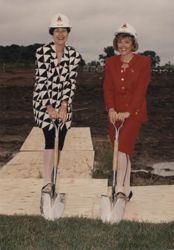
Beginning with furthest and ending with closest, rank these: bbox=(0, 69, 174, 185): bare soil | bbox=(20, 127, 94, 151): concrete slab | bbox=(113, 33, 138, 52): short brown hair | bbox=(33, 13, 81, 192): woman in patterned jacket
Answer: bbox=(0, 69, 174, 185): bare soil < bbox=(20, 127, 94, 151): concrete slab < bbox=(113, 33, 138, 52): short brown hair < bbox=(33, 13, 81, 192): woman in patterned jacket

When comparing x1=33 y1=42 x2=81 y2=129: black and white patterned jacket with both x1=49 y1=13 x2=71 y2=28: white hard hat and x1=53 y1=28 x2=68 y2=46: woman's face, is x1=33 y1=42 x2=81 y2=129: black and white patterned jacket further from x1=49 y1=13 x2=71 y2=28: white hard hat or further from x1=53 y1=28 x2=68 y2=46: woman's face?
x1=49 y1=13 x2=71 y2=28: white hard hat

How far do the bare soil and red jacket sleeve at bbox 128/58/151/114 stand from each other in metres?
3.14

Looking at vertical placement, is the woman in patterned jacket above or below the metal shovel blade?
above

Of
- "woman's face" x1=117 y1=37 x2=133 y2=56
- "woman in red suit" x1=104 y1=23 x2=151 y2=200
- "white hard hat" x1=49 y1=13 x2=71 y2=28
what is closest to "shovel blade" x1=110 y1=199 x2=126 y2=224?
"woman in red suit" x1=104 y1=23 x2=151 y2=200

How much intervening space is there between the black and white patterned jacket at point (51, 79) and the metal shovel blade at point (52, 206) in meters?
0.69

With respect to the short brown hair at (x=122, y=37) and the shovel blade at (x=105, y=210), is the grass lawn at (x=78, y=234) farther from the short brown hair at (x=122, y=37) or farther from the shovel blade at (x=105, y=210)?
the short brown hair at (x=122, y=37)

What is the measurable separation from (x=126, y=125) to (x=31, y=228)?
1.42 meters

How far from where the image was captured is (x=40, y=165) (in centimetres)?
1002

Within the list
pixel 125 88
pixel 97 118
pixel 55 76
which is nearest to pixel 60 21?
pixel 55 76

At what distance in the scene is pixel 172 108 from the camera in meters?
23.4

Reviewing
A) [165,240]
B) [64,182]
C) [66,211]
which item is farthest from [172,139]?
[165,240]

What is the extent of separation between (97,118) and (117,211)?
14.3m

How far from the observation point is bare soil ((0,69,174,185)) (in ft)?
41.6

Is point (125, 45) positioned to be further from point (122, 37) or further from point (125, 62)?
point (125, 62)
